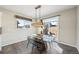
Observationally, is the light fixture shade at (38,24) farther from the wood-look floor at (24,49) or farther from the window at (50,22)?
the wood-look floor at (24,49)

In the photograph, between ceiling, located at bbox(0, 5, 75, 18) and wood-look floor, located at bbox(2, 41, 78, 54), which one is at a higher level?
ceiling, located at bbox(0, 5, 75, 18)

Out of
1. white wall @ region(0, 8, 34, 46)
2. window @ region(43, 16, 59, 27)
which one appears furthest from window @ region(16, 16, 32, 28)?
window @ region(43, 16, 59, 27)

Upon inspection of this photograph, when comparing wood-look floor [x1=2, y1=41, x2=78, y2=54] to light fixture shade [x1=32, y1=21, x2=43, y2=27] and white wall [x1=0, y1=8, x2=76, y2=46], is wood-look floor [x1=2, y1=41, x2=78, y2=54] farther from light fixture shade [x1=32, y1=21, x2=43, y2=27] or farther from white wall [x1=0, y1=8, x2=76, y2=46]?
light fixture shade [x1=32, y1=21, x2=43, y2=27]

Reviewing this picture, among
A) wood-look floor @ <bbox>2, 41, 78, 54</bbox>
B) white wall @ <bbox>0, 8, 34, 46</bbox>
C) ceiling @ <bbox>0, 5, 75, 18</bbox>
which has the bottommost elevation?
wood-look floor @ <bbox>2, 41, 78, 54</bbox>

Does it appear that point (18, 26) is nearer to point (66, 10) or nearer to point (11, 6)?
point (11, 6)

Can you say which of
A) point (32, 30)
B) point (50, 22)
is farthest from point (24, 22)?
point (50, 22)

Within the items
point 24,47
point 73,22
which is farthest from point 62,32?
point 24,47

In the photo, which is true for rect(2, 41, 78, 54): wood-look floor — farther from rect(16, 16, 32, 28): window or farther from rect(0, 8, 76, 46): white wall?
rect(16, 16, 32, 28): window

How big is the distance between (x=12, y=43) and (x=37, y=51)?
43 centimetres

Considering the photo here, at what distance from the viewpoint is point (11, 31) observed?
1.50 metres

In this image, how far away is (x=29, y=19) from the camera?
5.05 feet

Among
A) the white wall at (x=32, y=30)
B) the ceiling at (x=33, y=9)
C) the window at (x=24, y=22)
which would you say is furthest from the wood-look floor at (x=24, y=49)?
the ceiling at (x=33, y=9)

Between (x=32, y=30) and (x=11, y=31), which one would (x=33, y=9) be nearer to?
(x=32, y=30)

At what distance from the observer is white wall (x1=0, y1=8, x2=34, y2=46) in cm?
147
